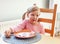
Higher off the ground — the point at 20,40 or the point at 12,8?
the point at 12,8

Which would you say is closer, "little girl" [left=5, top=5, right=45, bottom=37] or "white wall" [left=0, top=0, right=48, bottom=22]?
"little girl" [left=5, top=5, right=45, bottom=37]

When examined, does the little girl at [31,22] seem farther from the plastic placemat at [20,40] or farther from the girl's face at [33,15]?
the plastic placemat at [20,40]

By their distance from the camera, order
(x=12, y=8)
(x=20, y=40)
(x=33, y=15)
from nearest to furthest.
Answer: (x=20, y=40) < (x=33, y=15) < (x=12, y=8)

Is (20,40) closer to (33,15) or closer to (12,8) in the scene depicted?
(33,15)

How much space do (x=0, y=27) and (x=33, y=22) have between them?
0.79 meters

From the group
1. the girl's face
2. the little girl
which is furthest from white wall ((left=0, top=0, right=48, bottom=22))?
the girl's face

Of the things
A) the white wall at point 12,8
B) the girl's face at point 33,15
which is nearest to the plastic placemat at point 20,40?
the girl's face at point 33,15

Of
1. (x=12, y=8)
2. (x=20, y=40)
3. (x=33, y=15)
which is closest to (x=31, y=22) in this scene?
(x=33, y=15)

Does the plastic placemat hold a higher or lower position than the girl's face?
lower

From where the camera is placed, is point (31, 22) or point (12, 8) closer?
point (31, 22)

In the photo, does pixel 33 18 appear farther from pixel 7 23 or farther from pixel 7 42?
pixel 7 23

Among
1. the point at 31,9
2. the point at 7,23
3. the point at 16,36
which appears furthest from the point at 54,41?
the point at 7,23

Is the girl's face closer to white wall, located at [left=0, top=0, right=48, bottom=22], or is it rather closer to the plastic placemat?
the plastic placemat

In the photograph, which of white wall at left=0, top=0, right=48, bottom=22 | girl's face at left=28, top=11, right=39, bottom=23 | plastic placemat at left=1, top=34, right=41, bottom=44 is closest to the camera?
plastic placemat at left=1, top=34, right=41, bottom=44
